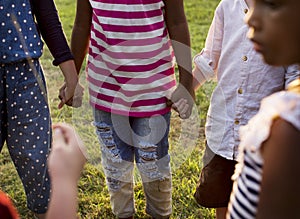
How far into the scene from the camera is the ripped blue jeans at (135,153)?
7.77ft

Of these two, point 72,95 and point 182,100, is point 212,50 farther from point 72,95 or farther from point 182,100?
point 72,95

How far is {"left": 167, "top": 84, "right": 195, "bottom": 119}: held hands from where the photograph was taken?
7.54 ft

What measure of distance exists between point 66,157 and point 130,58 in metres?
1.14

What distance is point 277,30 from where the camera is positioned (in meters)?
1.13

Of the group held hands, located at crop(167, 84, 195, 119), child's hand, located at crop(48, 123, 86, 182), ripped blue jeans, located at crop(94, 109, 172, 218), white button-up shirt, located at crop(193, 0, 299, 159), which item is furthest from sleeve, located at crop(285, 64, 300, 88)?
child's hand, located at crop(48, 123, 86, 182)

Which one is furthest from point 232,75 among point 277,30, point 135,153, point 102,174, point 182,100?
point 102,174

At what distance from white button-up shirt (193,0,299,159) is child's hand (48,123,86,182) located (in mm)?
935

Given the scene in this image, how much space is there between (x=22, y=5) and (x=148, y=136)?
27.3 inches

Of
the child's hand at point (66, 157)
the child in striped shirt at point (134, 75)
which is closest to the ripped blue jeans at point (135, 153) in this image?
the child in striped shirt at point (134, 75)

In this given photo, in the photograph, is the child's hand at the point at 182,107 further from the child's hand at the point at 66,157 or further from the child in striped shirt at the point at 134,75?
the child's hand at the point at 66,157

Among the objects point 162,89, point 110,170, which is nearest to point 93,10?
point 162,89

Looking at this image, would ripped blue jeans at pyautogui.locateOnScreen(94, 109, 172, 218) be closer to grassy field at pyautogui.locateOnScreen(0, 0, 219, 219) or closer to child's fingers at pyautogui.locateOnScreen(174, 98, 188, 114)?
child's fingers at pyautogui.locateOnScreen(174, 98, 188, 114)

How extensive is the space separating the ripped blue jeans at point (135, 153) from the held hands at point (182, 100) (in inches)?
3.8

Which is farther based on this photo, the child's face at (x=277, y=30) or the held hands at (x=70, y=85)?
the held hands at (x=70, y=85)
